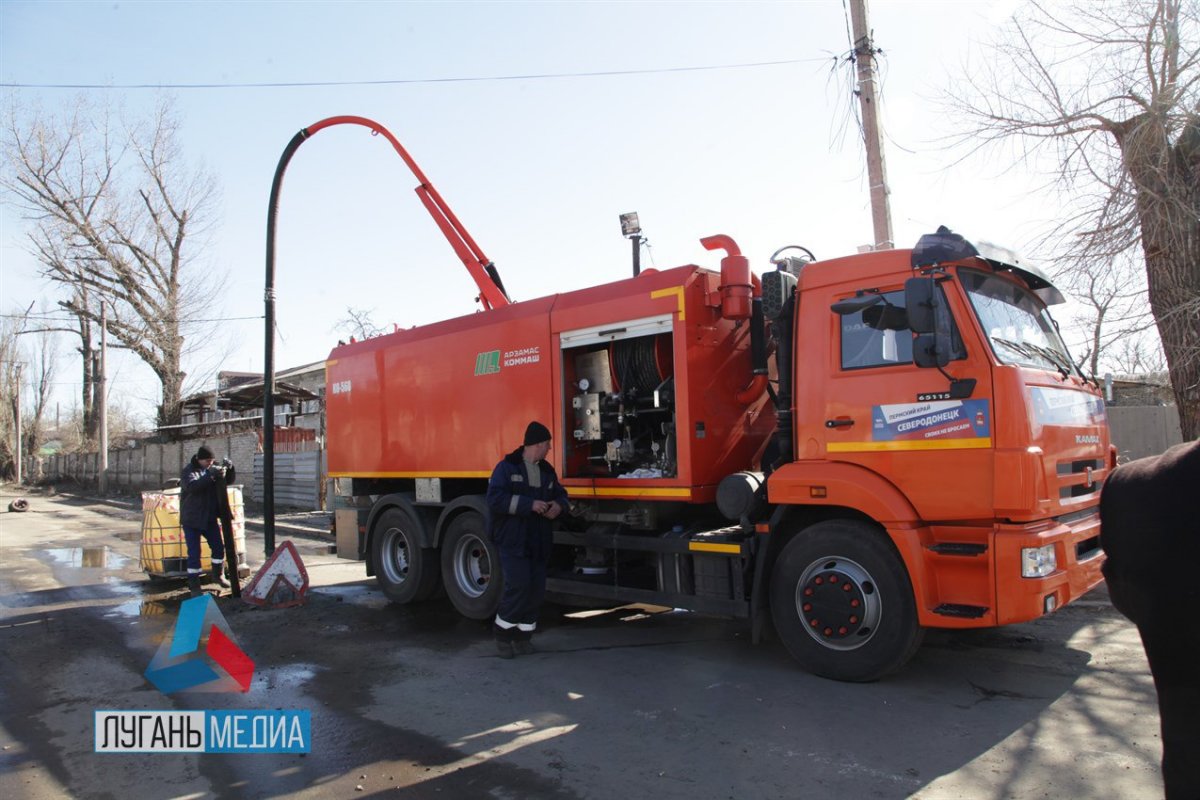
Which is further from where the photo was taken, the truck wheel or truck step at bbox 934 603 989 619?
the truck wheel

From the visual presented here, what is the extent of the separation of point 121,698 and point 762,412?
17.1 ft

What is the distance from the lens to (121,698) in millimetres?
5391

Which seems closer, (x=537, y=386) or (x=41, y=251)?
(x=537, y=386)

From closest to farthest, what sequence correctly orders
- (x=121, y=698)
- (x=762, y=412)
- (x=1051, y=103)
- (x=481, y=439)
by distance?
(x=121, y=698) < (x=762, y=412) < (x=481, y=439) < (x=1051, y=103)

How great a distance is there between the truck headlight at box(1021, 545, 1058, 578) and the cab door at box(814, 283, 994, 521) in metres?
0.32

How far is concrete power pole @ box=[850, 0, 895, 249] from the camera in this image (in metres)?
9.19

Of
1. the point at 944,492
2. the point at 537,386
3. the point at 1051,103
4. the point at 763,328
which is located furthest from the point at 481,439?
the point at 1051,103

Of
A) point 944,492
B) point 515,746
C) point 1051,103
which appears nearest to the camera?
point 515,746

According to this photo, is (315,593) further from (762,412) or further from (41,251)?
(41,251)

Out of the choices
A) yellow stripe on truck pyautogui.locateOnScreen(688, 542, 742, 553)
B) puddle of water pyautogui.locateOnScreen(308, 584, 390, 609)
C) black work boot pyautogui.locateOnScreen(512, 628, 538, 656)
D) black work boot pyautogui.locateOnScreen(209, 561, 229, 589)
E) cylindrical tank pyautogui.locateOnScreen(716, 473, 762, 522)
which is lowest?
puddle of water pyautogui.locateOnScreen(308, 584, 390, 609)

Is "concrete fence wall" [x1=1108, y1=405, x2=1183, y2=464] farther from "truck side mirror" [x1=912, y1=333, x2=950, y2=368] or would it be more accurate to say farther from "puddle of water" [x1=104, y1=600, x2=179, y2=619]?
"puddle of water" [x1=104, y1=600, x2=179, y2=619]

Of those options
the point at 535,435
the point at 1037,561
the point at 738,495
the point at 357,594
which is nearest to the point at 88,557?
the point at 357,594

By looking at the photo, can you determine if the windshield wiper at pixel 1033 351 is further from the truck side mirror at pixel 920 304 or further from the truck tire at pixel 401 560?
the truck tire at pixel 401 560

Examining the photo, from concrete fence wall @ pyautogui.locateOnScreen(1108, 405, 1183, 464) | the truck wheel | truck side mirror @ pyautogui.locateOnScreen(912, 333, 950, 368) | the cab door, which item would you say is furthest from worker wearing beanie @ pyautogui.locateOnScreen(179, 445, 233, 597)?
concrete fence wall @ pyautogui.locateOnScreen(1108, 405, 1183, 464)
